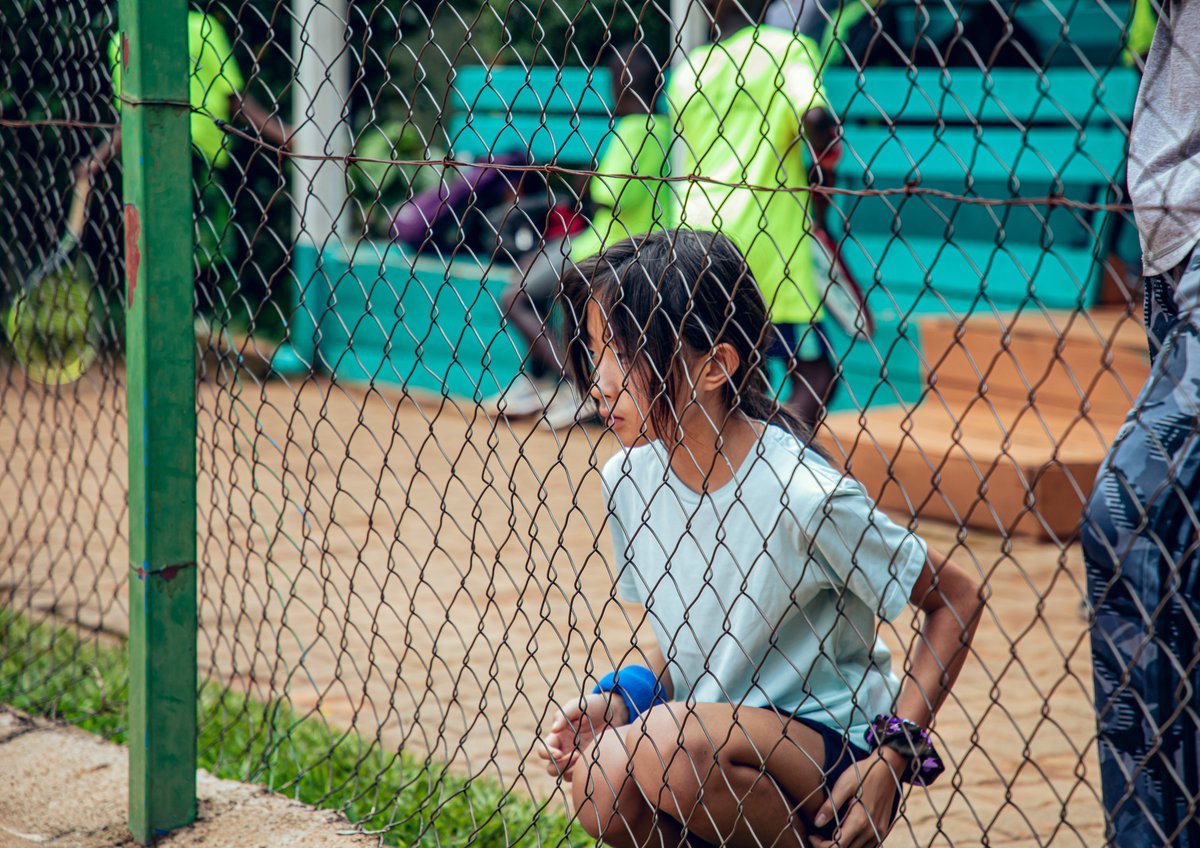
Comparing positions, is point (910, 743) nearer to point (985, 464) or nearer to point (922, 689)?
point (922, 689)

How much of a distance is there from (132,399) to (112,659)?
57.1 inches

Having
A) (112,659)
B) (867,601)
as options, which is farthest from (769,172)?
(867,601)

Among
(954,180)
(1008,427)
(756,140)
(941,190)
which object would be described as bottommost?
(1008,427)

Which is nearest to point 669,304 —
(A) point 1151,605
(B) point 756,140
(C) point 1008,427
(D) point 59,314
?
(A) point 1151,605

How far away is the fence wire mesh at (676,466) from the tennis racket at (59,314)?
0.06m

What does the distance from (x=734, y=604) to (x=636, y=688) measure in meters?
0.30

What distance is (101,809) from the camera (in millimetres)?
2734

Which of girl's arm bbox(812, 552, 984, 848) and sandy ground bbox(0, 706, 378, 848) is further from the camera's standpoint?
sandy ground bbox(0, 706, 378, 848)

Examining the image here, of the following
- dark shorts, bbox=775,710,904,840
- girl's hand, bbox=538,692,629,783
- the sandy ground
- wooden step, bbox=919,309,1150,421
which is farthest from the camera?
wooden step, bbox=919,309,1150,421

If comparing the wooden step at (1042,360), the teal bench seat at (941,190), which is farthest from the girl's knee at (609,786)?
the teal bench seat at (941,190)

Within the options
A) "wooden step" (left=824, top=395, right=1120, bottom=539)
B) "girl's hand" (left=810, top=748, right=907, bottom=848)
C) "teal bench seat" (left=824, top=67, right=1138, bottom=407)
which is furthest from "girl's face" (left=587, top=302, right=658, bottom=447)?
"teal bench seat" (left=824, top=67, right=1138, bottom=407)

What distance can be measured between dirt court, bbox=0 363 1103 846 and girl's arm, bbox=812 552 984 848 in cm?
7

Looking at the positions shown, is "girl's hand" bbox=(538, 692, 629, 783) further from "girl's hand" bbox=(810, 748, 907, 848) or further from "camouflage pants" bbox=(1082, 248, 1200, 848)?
"camouflage pants" bbox=(1082, 248, 1200, 848)

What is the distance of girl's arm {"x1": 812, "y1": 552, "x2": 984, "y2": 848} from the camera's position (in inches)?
74.2
